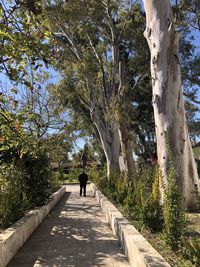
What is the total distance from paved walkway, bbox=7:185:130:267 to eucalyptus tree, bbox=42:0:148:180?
300 inches

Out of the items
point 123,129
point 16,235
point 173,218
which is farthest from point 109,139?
point 173,218

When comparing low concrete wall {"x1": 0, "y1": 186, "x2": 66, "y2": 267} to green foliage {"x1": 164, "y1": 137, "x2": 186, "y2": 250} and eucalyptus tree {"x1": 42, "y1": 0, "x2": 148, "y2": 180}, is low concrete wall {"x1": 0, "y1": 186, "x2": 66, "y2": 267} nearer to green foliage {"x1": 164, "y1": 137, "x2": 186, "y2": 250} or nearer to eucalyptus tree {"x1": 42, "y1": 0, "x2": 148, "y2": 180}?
green foliage {"x1": 164, "y1": 137, "x2": 186, "y2": 250}

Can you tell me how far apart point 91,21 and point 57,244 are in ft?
47.1

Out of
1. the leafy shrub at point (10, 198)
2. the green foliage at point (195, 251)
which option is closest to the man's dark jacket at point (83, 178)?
the leafy shrub at point (10, 198)

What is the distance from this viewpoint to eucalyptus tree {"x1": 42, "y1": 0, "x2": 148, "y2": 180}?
1781cm

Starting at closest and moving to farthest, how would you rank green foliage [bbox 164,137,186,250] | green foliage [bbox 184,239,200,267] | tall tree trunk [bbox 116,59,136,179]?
green foliage [bbox 184,239,200,267]
green foliage [bbox 164,137,186,250]
tall tree trunk [bbox 116,59,136,179]

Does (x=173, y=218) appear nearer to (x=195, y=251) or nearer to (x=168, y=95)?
(x=195, y=251)

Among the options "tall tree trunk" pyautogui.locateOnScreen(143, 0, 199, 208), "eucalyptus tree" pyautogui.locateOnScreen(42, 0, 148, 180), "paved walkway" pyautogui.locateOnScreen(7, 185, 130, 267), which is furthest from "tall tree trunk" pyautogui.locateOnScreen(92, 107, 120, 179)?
"tall tree trunk" pyautogui.locateOnScreen(143, 0, 199, 208)

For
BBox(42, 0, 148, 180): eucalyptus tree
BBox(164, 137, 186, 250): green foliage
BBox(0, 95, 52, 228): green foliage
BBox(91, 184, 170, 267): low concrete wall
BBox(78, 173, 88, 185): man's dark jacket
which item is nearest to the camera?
BBox(91, 184, 170, 267): low concrete wall

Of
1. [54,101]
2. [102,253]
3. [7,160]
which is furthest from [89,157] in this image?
[102,253]

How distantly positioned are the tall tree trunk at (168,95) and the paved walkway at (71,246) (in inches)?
96.0

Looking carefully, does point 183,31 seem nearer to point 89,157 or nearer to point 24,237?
point 24,237

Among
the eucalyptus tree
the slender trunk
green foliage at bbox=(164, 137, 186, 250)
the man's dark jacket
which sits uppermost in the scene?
the eucalyptus tree

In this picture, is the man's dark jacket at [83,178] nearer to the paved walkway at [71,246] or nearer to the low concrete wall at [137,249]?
the paved walkway at [71,246]
